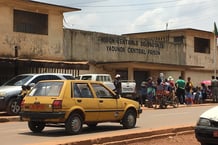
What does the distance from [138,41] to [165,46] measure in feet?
12.2

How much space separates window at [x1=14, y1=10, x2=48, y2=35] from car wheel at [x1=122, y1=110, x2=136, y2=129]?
14955 mm

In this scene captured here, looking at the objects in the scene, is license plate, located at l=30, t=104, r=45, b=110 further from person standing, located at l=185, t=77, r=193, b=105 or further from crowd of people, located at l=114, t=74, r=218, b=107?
person standing, located at l=185, t=77, r=193, b=105

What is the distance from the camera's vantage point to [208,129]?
10.7 m

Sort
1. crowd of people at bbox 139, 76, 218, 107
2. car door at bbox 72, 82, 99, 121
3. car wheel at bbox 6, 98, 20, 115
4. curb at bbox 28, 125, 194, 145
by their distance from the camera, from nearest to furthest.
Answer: curb at bbox 28, 125, 194, 145 → car door at bbox 72, 82, 99, 121 → car wheel at bbox 6, 98, 20, 115 → crowd of people at bbox 139, 76, 218, 107

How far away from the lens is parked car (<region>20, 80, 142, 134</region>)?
45.2ft

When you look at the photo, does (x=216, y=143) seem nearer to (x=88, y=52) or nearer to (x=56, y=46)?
(x=56, y=46)

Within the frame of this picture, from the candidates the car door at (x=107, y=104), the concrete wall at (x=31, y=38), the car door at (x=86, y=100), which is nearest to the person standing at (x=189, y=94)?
the concrete wall at (x=31, y=38)

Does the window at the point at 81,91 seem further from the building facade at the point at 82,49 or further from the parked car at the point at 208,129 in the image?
the building facade at the point at 82,49

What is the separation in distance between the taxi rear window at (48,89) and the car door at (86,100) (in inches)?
17.9

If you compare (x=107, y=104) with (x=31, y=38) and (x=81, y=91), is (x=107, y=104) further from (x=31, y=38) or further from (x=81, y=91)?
(x=31, y=38)

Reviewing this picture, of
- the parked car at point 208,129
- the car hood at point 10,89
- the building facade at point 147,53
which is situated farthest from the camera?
the building facade at point 147,53

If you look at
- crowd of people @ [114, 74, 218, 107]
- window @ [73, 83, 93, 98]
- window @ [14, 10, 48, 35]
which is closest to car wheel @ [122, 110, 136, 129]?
window @ [73, 83, 93, 98]

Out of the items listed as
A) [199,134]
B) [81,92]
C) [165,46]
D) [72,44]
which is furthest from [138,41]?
[199,134]

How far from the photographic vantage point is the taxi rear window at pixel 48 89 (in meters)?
14.1
